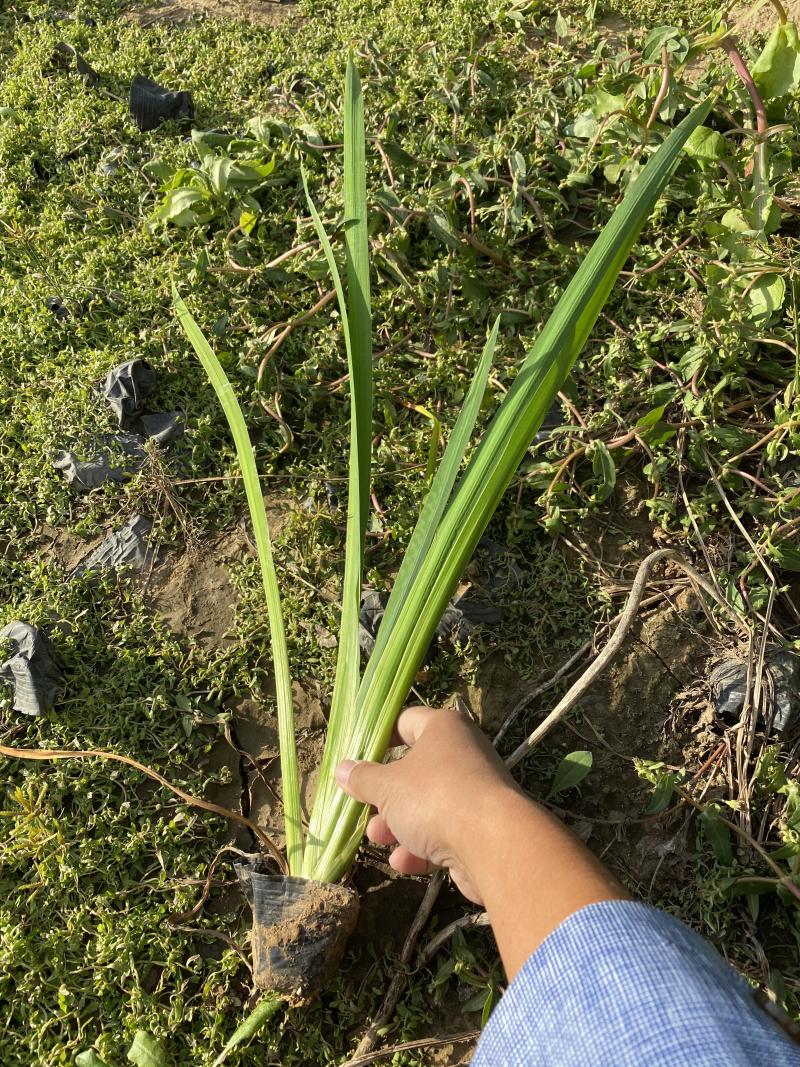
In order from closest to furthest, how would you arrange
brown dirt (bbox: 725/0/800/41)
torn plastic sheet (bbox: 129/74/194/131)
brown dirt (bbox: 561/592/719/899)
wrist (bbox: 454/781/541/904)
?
wrist (bbox: 454/781/541/904) → brown dirt (bbox: 561/592/719/899) → brown dirt (bbox: 725/0/800/41) → torn plastic sheet (bbox: 129/74/194/131)

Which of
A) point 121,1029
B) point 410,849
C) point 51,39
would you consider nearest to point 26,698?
point 121,1029

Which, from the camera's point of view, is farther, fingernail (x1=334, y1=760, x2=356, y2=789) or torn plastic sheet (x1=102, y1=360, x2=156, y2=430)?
torn plastic sheet (x1=102, y1=360, x2=156, y2=430)

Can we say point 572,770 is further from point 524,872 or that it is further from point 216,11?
point 216,11

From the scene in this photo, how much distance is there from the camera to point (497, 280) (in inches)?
90.4

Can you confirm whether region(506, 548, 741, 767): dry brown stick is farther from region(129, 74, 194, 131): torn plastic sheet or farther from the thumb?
region(129, 74, 194, 131): torn plastic sheet

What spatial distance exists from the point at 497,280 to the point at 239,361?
2.57 feet

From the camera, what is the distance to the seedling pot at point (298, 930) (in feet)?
4.90

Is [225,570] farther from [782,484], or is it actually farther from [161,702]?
[782,484]

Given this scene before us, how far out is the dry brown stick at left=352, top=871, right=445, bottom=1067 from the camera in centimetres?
151

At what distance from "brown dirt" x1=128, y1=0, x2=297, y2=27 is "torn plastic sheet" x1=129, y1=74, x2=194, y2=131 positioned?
0.58m

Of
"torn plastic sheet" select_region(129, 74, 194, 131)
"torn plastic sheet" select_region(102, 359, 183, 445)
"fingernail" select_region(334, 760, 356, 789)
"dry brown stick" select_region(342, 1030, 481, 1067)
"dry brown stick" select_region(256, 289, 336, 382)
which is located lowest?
"dry brown stick" select_region(342, 1030, 481, 1067)

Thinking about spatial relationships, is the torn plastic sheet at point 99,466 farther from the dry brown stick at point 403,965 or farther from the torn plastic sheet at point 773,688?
the torn plastic sheet at point 773,688

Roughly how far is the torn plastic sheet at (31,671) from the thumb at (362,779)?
0.75 metres

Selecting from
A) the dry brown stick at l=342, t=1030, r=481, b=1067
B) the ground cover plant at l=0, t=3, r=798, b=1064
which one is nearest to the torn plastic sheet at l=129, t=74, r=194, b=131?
Result: the ground cover plant at l=0, t=3, r=798, b=1064
